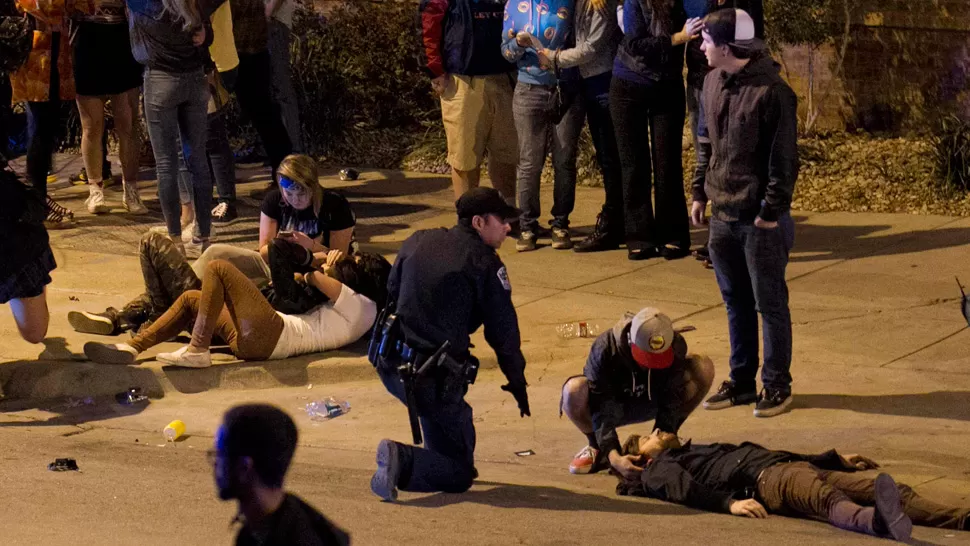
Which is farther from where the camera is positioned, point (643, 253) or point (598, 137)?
Result: point (598, 137)

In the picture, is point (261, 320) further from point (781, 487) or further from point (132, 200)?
point (132, 200)

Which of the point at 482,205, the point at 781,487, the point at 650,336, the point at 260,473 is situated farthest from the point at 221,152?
the point at 260,473

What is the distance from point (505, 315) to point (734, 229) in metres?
1.56

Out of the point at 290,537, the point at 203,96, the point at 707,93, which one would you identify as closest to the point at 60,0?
the point at 203,96

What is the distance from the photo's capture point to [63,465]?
6.99 meters

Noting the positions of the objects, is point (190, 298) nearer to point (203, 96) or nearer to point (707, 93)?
point (203, 96)

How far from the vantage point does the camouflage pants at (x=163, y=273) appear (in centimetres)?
877

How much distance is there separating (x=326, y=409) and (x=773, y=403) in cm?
233

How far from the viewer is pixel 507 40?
10.2 metres

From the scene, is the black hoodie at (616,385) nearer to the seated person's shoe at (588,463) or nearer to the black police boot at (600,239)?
the seated person's shoe at (588,463)

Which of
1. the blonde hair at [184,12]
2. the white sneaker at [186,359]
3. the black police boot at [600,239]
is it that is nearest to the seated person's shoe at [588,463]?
the white sneaker at [186,359]

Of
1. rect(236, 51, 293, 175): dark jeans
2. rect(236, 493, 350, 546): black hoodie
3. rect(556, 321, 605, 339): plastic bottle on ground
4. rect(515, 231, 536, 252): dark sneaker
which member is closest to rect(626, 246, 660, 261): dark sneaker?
rect(515, 231, 536, 252): dark sneaker

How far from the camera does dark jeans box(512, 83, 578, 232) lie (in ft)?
33.7

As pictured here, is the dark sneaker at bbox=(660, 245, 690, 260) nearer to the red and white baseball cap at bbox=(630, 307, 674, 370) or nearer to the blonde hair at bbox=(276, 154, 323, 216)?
the blonde hair at bbox=(276, 154, 323, 216)
